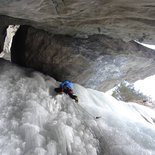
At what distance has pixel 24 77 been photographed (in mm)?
4199

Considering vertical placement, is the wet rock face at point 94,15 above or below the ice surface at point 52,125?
above

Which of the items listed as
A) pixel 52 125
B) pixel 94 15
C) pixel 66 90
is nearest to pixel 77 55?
pixel 66 90

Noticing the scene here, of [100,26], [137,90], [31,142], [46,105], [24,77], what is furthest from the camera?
[137,90]

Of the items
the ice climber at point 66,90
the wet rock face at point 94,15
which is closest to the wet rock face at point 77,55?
the wet rock face at point 94,15

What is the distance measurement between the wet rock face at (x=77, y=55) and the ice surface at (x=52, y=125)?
0.59 m

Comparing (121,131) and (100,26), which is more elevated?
(100,26)

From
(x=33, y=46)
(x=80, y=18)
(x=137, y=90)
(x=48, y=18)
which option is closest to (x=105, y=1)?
(x=80, y=18)

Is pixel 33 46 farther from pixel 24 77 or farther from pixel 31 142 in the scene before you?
pixel 31 142

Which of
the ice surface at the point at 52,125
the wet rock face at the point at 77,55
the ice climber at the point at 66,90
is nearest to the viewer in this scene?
the ice surface at the point at 52,125

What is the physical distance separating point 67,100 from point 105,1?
173 cm

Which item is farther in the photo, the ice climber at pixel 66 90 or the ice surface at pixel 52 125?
the ice climber at pixel 66 90

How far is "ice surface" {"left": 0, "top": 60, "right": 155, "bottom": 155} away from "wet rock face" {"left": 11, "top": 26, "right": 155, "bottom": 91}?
0.59 metres

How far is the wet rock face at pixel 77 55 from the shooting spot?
4.79 meters

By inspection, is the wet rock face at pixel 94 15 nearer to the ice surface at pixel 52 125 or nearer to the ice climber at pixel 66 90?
the ice climber at pixel 66 90
